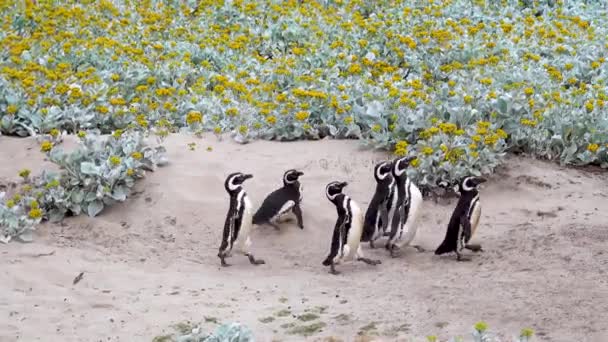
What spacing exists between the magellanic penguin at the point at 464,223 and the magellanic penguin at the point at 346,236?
562 millimetres

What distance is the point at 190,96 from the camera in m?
10.5

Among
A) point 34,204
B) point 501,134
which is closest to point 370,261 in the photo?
point 501,134

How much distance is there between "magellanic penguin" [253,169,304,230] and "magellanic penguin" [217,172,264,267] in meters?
0.46

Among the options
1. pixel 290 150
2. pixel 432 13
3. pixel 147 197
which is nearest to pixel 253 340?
pixel 147 197

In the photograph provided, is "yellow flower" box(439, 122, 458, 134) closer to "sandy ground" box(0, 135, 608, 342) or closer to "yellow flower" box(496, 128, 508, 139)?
"yellow flower" box(496, 128, 508, 139)

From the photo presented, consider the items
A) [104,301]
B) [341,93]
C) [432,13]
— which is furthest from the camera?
[432,13]

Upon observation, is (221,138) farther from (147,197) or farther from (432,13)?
(432,13)

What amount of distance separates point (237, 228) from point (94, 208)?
5.04ft

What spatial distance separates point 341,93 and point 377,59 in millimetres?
Answer: 1633

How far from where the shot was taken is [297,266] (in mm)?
7406

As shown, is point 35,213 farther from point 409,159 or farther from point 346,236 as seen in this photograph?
point 409,159

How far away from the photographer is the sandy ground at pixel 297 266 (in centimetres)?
595

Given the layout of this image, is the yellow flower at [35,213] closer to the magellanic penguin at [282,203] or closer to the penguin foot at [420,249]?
the magellanic penguin at [282,203]

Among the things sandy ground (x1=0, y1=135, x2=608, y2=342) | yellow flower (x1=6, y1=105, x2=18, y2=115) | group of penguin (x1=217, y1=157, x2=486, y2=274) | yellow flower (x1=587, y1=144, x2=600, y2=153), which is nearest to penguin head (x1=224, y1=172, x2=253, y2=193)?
group of penguin (x1=217, y1=157, x2=486, y2=274)
